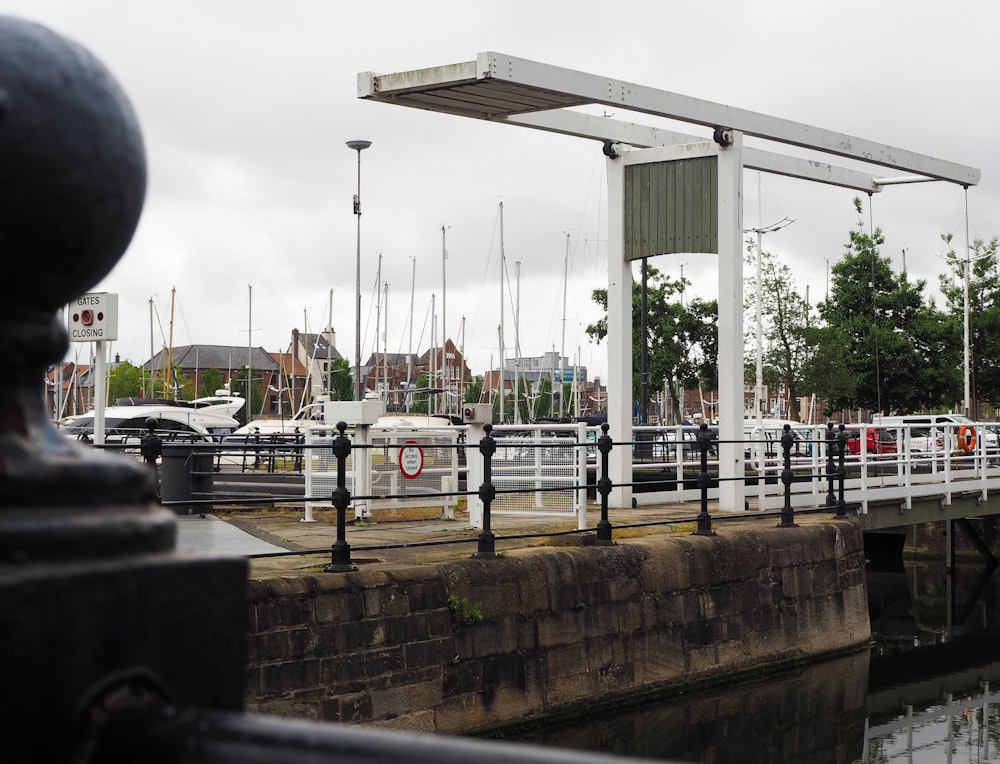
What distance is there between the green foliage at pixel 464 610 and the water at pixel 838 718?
3.62 feet

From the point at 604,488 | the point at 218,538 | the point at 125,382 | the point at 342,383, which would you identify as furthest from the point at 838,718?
the point at 342,383

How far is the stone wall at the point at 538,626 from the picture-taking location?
29.1 ft

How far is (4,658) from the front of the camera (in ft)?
4.51

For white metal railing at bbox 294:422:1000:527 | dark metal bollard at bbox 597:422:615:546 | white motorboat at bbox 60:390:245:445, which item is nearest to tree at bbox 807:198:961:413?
white motorboat at bbox 60:390:245:445

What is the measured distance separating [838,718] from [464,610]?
4.90m

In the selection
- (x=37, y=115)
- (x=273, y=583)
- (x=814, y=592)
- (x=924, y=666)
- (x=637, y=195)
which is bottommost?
(x=924, y=666)

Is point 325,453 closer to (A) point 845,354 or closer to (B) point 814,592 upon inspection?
(B) point 814,592

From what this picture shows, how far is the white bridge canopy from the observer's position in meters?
13.4

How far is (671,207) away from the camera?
16.4 m

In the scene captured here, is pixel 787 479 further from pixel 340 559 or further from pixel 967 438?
pixel 967 438

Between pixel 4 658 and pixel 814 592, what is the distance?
13.8 m

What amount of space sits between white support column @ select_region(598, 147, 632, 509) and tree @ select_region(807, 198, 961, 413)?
27.8m

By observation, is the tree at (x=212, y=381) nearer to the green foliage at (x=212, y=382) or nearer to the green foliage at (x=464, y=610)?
the green foliage at (x=212, y=382)

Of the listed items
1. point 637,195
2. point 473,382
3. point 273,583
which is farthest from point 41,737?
point 473,382
